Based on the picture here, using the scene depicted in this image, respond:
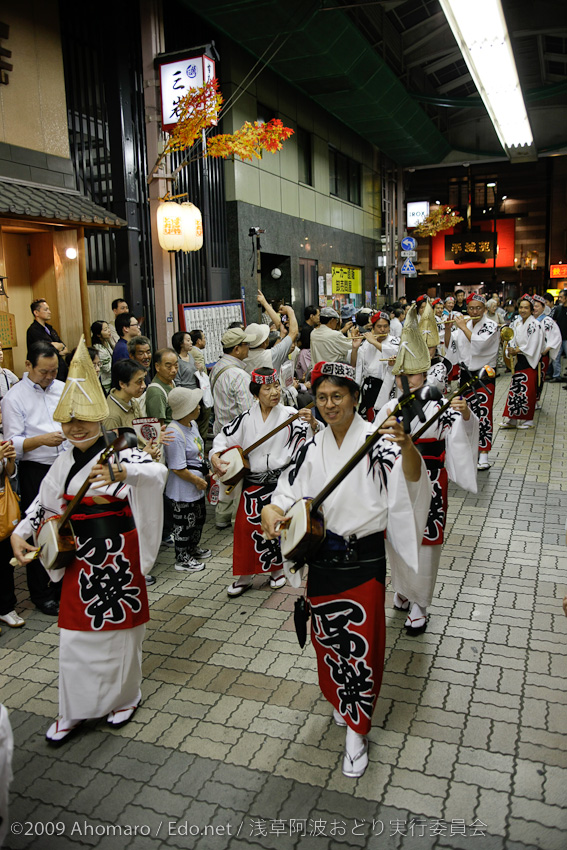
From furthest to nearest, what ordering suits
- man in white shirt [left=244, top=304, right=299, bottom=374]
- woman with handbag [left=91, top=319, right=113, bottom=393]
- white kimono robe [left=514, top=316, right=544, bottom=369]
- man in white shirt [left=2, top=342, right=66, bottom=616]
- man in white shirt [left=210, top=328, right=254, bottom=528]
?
white kimono robe [left=514, top=316, right=544, bottom=369] < woman with handbag [left=91, top=319, right=113, bottom=393] < man in white shirt [left=244, top=304, right=299, bottom=374] < man in white shirt [left=210, top=328, right=254, bottom=528] < man in white shirt [left=2, top=342, right=66, bottom=616]

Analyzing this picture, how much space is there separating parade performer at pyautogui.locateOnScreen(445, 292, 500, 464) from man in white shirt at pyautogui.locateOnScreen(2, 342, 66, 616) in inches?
214

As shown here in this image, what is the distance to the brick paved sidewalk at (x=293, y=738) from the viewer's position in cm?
282

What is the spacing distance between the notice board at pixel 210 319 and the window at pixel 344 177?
9.38 metres

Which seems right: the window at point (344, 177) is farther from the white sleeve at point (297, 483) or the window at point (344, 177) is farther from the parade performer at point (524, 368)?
the white sleeve at point (297, 483)

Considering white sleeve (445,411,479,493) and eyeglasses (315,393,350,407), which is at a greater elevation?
eyeglasses (315,393,350,407)

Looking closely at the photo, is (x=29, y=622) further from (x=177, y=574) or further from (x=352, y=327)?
(x=352, y=327)

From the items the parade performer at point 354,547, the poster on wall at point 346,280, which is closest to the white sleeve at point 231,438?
the parade performer at point 354,547

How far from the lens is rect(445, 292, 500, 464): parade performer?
27.5 ft

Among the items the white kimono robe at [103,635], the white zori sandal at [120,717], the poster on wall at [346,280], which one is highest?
the poster on wall at [346,280]

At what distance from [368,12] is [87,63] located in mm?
10450

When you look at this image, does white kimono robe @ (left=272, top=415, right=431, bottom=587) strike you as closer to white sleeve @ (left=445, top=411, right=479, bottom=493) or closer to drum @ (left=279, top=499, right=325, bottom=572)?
drum @ (left=279, top=499, right=325, bottom=572)

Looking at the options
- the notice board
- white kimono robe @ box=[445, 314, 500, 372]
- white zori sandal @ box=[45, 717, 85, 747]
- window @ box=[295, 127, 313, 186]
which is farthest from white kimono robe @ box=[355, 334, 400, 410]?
window @ box=[295, 127, 313, 186]

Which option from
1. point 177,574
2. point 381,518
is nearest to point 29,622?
point 177,574

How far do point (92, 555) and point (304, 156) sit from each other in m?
15.6
